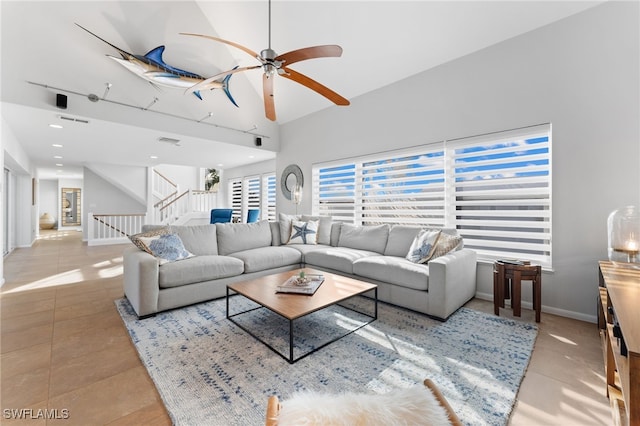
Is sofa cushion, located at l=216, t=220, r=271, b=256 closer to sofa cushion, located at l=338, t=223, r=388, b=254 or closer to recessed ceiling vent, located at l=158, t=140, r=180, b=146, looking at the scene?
sofa cushion, located at l=338, t=223, r=388, b=254

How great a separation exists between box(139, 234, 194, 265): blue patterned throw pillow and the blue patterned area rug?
60 centimetres

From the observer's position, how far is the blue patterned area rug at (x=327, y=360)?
5.00 feet

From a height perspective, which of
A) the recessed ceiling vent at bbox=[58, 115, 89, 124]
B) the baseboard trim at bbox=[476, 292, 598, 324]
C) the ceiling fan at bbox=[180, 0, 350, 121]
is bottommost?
Result: the baseboard trim at bbox=[476, 292, 598, 324]

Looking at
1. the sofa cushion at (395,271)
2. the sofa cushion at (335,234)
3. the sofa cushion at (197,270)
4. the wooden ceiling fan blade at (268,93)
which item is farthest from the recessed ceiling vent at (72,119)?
the sofa cushion at (395,271)

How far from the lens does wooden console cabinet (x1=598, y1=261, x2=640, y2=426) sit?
32.2 inches

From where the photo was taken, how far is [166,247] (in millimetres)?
3021

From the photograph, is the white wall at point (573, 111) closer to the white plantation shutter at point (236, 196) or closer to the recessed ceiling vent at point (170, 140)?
the recessed ceiling vent at point (170, 140)

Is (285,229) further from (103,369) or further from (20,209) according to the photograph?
(20,209)

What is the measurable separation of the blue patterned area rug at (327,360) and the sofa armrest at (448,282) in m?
0.13

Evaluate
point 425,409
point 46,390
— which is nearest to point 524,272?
point 425,409

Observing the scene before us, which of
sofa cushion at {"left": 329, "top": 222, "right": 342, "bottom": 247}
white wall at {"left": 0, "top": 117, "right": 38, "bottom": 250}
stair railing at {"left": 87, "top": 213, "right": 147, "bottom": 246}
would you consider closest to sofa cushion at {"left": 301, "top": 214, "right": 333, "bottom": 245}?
sofa cushion at {"left": 329, "top": 222, "right": 342, "bottom": 247}

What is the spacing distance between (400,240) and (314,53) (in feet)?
7.85

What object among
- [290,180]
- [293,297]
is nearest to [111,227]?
[290,180]

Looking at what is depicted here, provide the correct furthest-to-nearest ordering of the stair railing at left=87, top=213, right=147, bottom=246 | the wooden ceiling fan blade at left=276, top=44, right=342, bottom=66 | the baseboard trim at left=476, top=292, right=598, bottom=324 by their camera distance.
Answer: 1. the stair railing at left=87, top=213, right=147, bottom=246
2. the baseboard trim at left=476, top=292, right=598, bottom=324
3. the wooden ceiling fan blade at left=276, top=44, right=342, bottom=66
